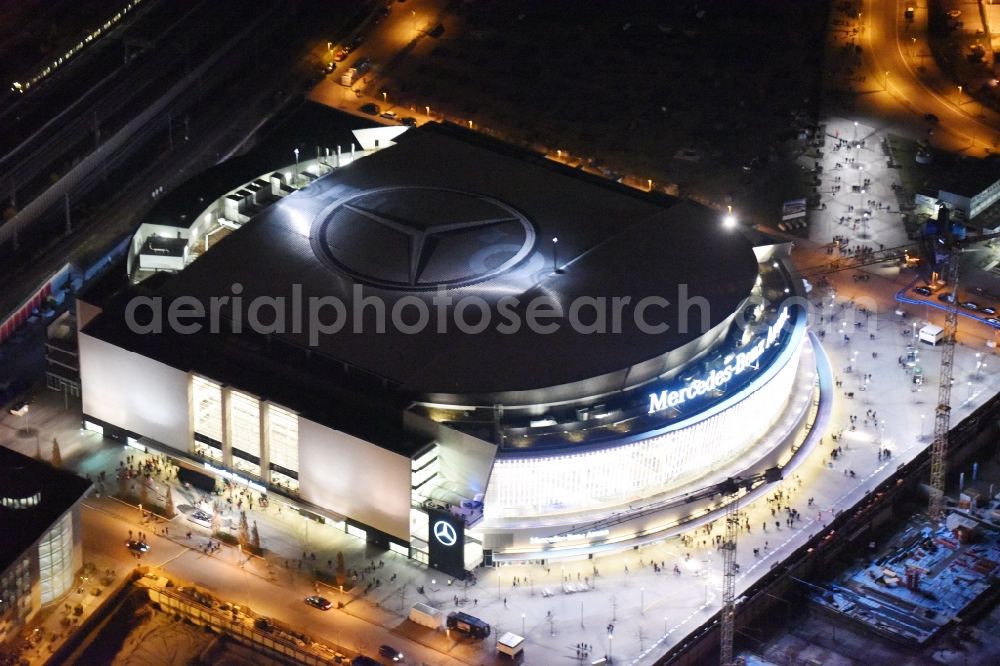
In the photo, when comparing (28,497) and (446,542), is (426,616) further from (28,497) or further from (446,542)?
(28,497)

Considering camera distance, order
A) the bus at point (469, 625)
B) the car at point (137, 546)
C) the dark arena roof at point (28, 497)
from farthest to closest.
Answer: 1. the car at point (137, 546)
2. the bus at point (469, 625)
3. the dark arena roof at point (28, 497)

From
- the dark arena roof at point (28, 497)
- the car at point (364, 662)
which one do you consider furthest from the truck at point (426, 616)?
the dark arena roof at point (28, 497)

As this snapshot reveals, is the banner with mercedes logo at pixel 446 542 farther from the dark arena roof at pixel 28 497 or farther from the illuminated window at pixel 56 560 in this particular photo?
the illuminated window at pixel 56 560

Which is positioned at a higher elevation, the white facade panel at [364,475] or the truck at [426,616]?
the white facade panel at [364,475]

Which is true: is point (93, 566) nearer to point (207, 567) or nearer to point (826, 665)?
point (207, 567)

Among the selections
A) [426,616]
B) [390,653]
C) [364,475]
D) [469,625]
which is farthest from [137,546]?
[469,625]

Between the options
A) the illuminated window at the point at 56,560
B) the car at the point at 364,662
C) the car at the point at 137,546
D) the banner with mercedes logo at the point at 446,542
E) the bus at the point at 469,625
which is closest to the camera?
the car at the point at 364,662

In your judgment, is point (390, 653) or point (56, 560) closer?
point (390, 653)
